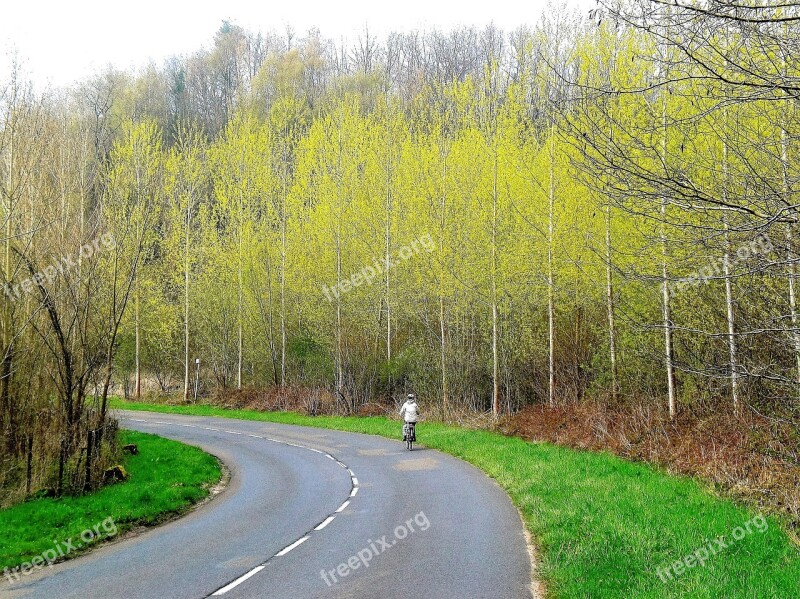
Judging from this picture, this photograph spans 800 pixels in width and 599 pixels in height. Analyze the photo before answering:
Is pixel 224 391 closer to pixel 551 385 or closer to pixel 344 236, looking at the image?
pixel 344 236

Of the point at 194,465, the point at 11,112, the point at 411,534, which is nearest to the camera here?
the point at 411,534

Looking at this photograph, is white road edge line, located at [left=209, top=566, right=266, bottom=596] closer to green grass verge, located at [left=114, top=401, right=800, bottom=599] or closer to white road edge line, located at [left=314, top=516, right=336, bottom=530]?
white road edge line, located at [left=314, top=516, right=336, bottom=530]

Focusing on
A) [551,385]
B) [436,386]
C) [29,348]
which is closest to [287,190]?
[436,386]

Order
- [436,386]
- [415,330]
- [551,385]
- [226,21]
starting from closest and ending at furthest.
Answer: [551,385], [436,386], [415,330], [226,21]

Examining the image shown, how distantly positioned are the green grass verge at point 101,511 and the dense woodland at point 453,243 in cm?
114

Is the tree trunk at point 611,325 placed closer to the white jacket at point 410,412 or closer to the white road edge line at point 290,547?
the white jacket at point 410,412

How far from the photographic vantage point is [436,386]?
2839 cm

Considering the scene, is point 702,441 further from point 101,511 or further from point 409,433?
point 101,511

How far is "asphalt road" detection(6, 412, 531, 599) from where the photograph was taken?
748 centimetres

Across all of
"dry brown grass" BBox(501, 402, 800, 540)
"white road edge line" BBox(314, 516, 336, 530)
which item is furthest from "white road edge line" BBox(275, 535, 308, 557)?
"dry brown grass" BBox(501, 402, 800, 540)

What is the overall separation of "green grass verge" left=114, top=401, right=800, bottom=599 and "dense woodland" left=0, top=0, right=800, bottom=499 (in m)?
2.09

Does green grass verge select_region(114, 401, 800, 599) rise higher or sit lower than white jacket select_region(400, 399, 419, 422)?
lower

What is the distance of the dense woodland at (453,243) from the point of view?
6512mm

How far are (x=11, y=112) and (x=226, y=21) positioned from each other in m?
68.6
